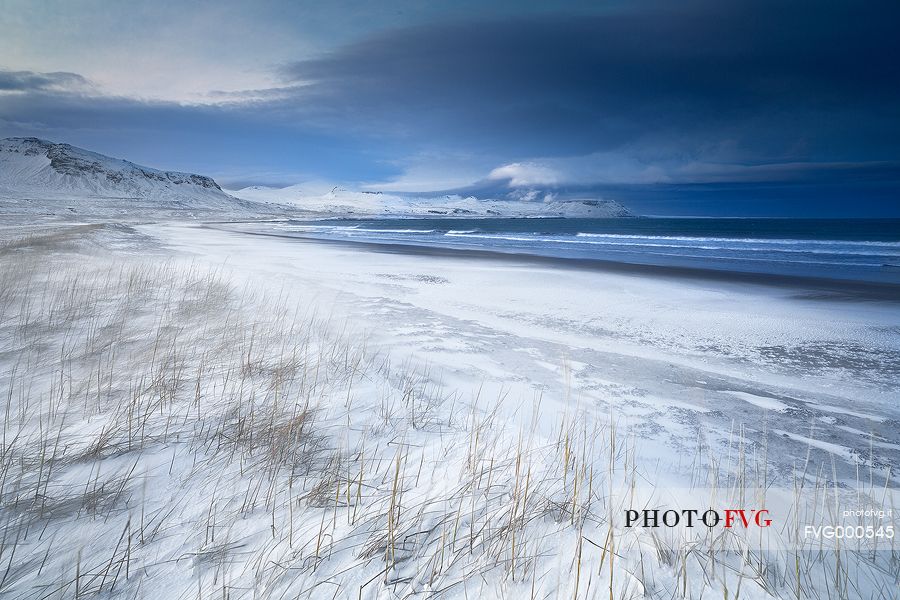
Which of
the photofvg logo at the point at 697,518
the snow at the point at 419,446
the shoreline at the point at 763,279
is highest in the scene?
the shoreline at the point at 763,279

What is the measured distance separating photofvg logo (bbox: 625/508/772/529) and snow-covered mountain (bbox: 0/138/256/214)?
105 m

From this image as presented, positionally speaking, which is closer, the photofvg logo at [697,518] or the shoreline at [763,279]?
the photofvg logo at [697,518]

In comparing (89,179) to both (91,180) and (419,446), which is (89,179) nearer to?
(91,180)

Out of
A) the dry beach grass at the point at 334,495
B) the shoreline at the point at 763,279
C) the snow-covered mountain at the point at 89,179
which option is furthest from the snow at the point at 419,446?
the snow-covered mountain at the point at 89,179

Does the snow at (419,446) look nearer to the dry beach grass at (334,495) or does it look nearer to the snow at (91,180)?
the dry beach grass at (334,495)

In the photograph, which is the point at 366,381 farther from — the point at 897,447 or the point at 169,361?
the point at 897,447

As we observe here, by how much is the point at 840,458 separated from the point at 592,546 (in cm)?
284

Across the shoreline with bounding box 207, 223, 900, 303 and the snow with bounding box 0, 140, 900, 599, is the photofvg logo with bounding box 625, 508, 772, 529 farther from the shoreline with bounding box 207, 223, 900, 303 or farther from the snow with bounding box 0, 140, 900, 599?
the shoreline with bounding box 207, 223, 900, 303

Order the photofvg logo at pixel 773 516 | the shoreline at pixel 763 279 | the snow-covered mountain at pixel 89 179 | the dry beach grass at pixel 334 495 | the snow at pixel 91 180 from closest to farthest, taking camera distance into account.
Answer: the dry beach grass at pixel 334 495
the photofvg logo at pixel 773 516
the shoreline at pixel 763 279
the snow at pixel 91 180
the snow-covered mountain at pixel 89 179

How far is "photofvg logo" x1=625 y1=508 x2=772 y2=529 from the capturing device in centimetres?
241

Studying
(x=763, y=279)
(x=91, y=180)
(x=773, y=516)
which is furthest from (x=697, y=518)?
(x=91, y=180)

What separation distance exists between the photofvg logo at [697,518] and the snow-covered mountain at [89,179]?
344 feet

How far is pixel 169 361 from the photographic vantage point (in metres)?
4.57

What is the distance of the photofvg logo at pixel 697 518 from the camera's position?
2414mm
